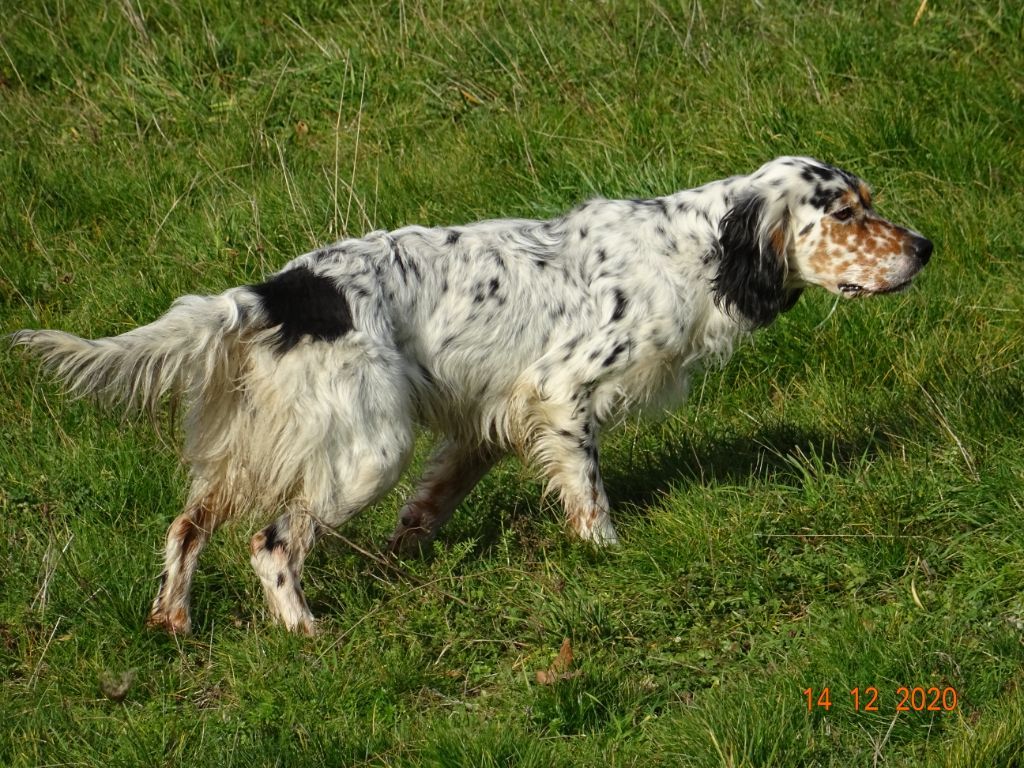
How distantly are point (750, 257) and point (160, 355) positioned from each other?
2114 millimetres

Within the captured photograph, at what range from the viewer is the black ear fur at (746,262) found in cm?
484

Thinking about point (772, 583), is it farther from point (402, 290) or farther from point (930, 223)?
point (930, 223)

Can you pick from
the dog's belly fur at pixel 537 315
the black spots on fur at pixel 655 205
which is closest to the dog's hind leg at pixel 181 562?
the dog's belly fur at pixel 537 315

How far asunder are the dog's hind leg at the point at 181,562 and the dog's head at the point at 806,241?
6.59ft

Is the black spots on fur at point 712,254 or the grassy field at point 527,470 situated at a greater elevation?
the black spots on fur at point 712,254

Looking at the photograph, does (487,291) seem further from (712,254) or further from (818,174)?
(818,174)

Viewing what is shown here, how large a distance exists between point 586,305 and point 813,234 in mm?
890

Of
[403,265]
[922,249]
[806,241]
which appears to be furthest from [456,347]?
[922,249]

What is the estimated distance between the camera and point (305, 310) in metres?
4.34

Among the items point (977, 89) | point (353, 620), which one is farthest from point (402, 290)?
point (977, 89)

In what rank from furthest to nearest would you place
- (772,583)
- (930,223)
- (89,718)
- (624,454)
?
(930,223), (624,454), (772,583), (89,718)

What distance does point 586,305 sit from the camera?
485 centimetres

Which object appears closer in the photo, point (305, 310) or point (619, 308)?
point (305, 310)

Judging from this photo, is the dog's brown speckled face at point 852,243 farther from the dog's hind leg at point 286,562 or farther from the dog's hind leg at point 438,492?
the dog's hind leg at point 286,562
